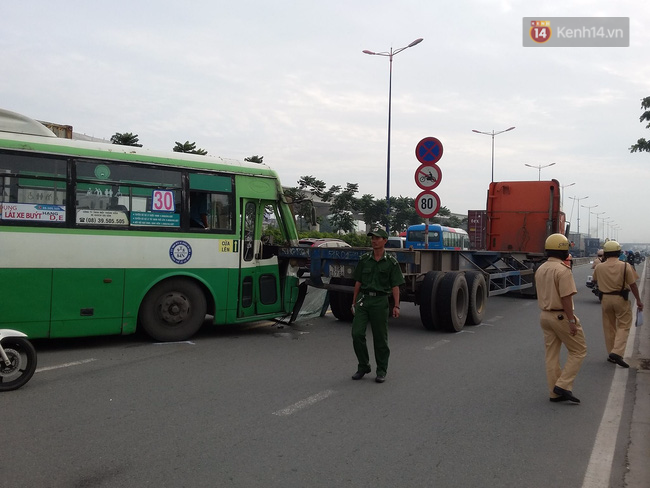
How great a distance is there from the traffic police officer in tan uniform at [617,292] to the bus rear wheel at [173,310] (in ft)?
18.7

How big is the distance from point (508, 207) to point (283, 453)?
48.5ft

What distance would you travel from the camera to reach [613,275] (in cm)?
762

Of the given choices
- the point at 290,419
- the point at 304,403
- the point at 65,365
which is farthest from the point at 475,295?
the point at 65,365

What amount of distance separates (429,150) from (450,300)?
3.19 m

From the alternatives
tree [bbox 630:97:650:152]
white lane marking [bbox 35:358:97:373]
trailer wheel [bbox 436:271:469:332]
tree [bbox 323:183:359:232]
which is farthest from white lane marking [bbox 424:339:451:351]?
tree [bbox 323:183:359:232]

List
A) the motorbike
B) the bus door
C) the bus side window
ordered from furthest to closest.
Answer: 1. the bus door
2. the bus side window
3. the motorbike

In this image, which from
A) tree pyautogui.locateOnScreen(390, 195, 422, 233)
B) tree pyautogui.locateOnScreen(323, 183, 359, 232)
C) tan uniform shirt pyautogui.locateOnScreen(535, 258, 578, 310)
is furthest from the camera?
tree pyautogui.locateOnScreen(390, 195, 422, 233)

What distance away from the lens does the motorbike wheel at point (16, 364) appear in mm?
5770

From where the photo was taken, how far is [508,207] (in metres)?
17.6

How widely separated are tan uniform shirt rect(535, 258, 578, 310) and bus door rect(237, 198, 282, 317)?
470 centimetres

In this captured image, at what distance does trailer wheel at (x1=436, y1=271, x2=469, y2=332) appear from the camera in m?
10.0

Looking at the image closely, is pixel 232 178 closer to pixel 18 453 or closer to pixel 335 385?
pixel 335 385

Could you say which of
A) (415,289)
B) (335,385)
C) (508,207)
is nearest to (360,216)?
(508,207)

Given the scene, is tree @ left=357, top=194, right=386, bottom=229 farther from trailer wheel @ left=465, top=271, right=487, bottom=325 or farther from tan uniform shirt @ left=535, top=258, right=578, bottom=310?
tan uniform shirt @ left=535, top=258, right=578, bottom=310
